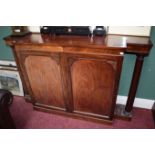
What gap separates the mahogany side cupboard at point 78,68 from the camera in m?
1.29

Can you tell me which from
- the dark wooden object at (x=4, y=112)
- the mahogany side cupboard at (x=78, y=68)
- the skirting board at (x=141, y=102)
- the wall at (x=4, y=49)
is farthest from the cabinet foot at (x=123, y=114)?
the wall at (x=4, y=49)

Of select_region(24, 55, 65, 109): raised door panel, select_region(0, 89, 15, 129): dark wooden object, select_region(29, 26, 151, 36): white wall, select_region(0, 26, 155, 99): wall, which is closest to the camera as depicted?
select_region(0, 89, 15, 129): dark wooden object

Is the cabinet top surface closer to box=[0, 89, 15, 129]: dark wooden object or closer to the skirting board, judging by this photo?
box=[0, 89, 15, 129]: dark wooden object

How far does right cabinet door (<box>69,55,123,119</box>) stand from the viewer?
131 centimetres

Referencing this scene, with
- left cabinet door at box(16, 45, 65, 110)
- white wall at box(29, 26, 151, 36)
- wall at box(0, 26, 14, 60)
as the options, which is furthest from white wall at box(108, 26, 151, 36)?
wall at box(0, 26, 14, 60)

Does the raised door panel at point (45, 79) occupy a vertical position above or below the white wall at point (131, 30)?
below

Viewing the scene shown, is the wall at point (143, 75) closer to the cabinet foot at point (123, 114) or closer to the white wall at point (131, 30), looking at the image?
the white wall at point (131, 30)

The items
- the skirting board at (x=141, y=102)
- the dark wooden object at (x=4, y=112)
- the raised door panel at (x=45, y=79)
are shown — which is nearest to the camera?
the dark wooden object at (x=4, y=112)

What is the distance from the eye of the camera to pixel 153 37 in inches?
57.1

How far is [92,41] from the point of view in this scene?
1.35 m

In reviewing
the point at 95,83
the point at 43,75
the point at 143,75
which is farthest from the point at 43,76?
the point at 143,75

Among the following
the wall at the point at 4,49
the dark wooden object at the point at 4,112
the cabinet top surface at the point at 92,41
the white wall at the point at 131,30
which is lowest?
the dark wooden object at the point at 4,112
